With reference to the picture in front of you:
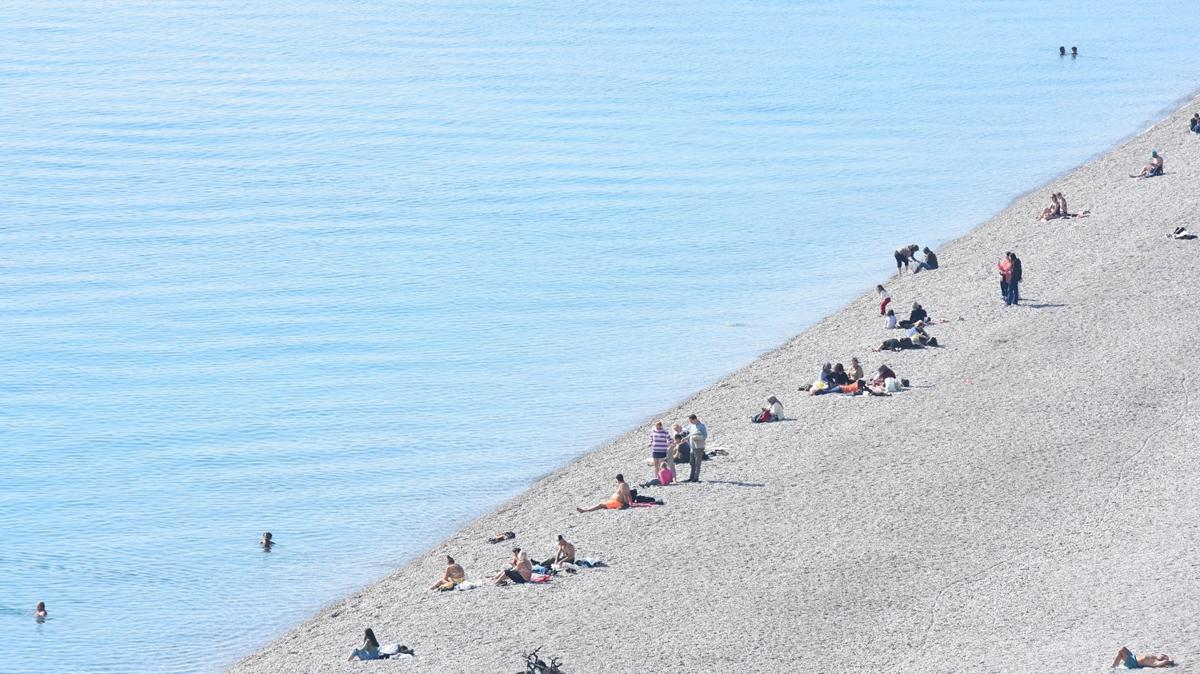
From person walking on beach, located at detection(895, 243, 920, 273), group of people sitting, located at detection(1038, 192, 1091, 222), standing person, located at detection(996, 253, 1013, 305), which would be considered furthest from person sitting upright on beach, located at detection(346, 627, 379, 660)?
group of people sitting, located at detection(1038, 192, 1091, 222)

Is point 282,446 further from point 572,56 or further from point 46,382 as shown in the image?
point 572,56

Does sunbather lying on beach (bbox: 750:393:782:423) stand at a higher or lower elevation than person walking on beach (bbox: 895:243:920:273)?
lower

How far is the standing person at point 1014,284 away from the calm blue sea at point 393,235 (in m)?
6.17

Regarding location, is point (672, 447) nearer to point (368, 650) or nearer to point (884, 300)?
point (368, 650)

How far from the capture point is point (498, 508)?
32281 millimetres

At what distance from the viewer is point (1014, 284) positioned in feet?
124

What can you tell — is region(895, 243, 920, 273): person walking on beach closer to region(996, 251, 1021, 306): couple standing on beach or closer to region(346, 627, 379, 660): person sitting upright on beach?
region(996, 251, 1021, 306): couple standing on beach

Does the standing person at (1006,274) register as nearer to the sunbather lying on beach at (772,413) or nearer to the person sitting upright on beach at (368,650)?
the sunbather lying on beach at (772,413)

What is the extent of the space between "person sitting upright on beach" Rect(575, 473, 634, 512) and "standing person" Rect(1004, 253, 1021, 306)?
12.9 meters

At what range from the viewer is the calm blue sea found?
1260 inches

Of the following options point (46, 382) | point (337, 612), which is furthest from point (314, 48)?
point (337, 612)

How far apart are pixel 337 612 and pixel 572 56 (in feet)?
177

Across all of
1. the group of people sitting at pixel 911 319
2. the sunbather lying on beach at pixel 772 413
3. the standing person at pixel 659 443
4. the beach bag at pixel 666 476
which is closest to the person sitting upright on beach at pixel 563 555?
the standing person at pixel 659 443

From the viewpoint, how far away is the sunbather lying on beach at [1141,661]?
20.6m
